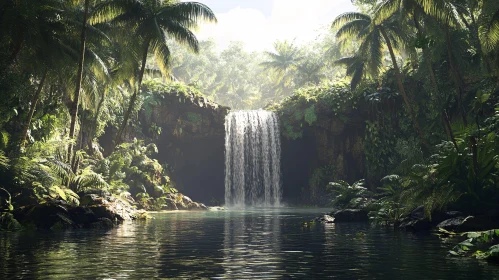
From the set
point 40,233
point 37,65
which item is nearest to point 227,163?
point 37,65

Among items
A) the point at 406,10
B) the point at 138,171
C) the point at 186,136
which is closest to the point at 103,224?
the point at 138,171

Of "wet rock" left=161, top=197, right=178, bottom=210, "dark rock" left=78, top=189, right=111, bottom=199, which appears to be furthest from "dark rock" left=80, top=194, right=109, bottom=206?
"wet rock" left=161, top=197, right=178, bottom=210

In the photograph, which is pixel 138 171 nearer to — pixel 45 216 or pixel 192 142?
pixel 192 142

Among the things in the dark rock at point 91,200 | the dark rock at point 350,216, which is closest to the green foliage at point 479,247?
the dark rock at point 350,216

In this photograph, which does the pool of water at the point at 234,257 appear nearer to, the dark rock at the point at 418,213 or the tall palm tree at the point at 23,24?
the dark rock at the point at 418,213

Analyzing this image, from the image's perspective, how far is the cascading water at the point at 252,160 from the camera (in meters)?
46.8

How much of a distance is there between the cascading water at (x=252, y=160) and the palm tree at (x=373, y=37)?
39.8 ft

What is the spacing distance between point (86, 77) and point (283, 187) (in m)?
25.5

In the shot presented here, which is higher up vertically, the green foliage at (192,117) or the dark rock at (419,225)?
the green foliage at (192,117)

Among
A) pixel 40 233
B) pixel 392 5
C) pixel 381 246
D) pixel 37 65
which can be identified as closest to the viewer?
pixel 381 246

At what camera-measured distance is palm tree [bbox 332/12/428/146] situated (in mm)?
32231

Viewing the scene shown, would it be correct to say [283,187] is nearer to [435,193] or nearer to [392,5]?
[392,5]

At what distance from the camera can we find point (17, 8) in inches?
738

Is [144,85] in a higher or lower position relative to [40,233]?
higher
